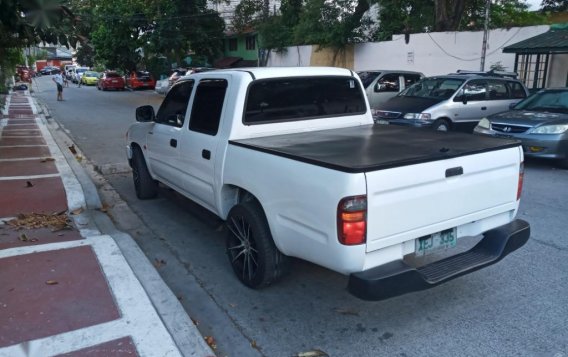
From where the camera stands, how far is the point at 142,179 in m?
6.79

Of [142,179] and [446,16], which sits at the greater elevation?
[446,16]

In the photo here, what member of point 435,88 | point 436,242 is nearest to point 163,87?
point 435,88

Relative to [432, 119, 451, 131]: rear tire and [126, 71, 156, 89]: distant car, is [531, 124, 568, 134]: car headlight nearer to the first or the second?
[432, 119, 451, 131]: rear tire

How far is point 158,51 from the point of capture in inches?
1387

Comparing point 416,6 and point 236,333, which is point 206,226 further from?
point 416,6

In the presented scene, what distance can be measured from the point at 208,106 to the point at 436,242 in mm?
2548

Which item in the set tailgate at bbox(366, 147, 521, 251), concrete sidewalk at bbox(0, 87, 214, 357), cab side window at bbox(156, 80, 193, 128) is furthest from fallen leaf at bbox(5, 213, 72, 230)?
tailgate at bbox(366, 147, 521, 251)

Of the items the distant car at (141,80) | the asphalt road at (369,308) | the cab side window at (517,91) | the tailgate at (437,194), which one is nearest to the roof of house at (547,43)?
the cab side window at (517,91)

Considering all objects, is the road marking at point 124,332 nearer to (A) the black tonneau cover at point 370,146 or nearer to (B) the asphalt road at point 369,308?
(B) the asphalt road at point 369,308

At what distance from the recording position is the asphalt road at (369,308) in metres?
3.34

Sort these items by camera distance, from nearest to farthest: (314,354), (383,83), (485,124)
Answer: (314,354) → (485,124) → (383,83)

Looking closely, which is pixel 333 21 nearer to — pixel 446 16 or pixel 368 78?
pixel 446 16

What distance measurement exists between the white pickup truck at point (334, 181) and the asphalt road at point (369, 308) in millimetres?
344

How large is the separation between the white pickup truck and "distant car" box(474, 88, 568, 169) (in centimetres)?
498
